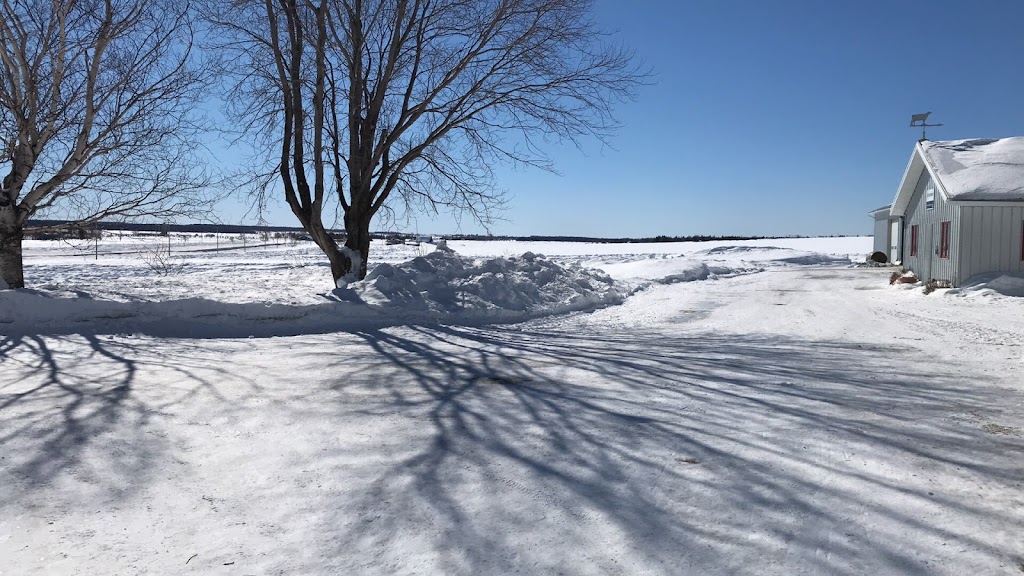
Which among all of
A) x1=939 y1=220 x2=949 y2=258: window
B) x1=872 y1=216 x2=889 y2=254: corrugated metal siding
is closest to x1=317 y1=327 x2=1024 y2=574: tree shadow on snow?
x1=939 y1=220 x2=949 y2=258: window

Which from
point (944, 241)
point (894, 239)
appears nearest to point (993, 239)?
point (944, 241)

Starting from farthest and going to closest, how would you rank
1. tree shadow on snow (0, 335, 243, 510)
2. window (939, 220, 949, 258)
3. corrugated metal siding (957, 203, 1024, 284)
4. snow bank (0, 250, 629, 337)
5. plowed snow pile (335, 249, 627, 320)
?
window (939, 220, 949, 258)
corrugated metal siding (957, 203, 1024, 284)
plowed snow pile (335, 249, 627, 320)
snow bank (0, 250, 629, 337)
tree shadow on snow (0, 335, 243, 510)

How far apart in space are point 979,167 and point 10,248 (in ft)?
71.9

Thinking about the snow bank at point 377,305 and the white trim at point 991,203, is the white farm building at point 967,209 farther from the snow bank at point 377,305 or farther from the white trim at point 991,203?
the snow bank at point 377,305

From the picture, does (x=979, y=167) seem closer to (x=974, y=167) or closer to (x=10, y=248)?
(x=974, y=167)

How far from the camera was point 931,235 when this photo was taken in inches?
726

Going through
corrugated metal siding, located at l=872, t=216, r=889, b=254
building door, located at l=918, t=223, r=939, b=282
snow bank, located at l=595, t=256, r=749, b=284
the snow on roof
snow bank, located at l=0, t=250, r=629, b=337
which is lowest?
snow bank, located at l=0, t=250, r=629, b=337

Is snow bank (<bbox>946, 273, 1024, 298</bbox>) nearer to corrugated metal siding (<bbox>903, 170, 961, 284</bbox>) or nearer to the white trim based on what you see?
corrugated metal siding (<bbox>903, 170, 961, 284</bbox>)

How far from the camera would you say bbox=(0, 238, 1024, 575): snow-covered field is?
2799mm

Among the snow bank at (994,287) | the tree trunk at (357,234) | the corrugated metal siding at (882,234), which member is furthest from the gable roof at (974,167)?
the tree trunk at (357,234)

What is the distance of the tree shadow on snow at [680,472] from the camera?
2766 mm

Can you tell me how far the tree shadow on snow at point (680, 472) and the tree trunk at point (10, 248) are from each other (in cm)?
791

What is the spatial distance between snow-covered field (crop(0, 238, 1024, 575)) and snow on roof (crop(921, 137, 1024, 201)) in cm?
933

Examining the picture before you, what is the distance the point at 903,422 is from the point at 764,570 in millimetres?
2577
